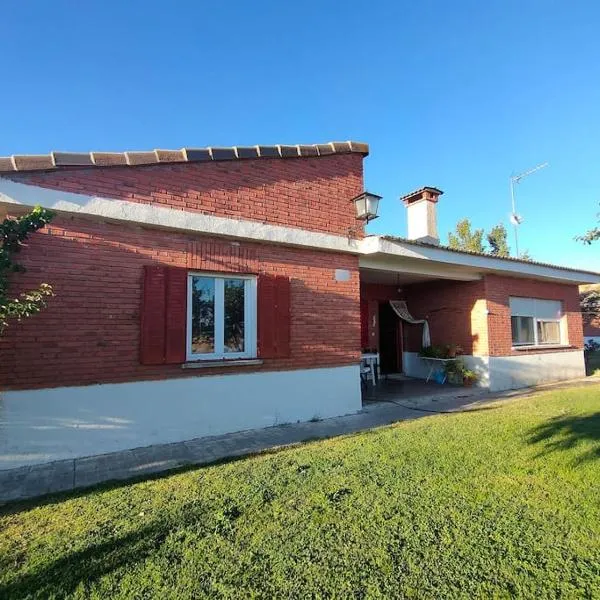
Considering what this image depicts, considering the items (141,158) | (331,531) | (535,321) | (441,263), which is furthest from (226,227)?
(535,321)

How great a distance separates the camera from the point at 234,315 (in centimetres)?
723

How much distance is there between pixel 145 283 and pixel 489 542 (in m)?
5.45

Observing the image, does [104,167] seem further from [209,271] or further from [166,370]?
[166,370]

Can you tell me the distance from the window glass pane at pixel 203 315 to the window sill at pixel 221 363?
283 millimetres

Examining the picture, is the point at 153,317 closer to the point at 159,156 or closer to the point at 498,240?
the point at 159,156

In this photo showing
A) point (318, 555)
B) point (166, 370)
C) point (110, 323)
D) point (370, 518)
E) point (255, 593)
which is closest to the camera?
point (255, 593)

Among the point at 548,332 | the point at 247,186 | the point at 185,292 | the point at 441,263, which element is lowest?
the point at 548,332

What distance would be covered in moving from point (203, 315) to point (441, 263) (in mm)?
6458

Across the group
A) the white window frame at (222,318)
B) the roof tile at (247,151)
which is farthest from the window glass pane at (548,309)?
the roof tile at (247,151)

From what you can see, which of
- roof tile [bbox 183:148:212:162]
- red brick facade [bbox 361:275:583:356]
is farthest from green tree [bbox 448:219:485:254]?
roof tile [bbox 183:148:212:162]

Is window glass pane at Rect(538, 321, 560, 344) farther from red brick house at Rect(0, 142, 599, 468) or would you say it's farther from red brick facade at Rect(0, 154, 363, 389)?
red brick facade at Rect(0, 154, 363, 389)

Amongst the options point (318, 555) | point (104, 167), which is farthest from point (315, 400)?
point (104, 167)

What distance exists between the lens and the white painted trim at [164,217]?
17.4ft

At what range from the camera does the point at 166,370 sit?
6.30 metres
